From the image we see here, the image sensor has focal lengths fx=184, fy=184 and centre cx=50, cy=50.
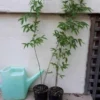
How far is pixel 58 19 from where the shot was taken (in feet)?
5.49

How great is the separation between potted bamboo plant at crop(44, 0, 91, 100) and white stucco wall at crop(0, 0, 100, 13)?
5 centimetres

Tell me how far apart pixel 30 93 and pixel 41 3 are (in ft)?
3.07

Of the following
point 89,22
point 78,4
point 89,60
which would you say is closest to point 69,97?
point 89,60

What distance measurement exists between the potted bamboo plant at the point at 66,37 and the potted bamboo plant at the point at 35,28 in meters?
0.09

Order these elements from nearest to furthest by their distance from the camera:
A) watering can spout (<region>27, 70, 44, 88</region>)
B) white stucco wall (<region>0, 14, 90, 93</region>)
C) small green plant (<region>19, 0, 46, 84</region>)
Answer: small green plant (<region>19, 0, 46, 84</region>), white stucco wall (<region>0, 14, 90, 93</region>), watering can spout (<region>27, 70, 44, 88</region>)

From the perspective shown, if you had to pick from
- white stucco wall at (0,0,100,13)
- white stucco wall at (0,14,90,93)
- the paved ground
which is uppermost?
white stucco wall at (0,0,100,13)

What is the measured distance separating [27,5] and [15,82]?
0.71 metres

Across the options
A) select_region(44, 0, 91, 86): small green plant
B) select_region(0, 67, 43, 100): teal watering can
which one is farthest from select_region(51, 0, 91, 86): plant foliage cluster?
select_region(0, 67, 43, 100): teal watering can

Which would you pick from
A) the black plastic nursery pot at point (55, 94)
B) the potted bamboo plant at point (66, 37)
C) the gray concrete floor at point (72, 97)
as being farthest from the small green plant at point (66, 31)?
the gray concrete floor at point (72, 97)

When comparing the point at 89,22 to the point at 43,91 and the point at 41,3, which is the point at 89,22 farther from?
the point at 43,91

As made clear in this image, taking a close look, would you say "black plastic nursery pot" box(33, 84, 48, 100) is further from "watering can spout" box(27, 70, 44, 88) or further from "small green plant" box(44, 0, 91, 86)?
"small green plant" box(44, 0, 91, 86)

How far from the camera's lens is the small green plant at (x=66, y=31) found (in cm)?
154

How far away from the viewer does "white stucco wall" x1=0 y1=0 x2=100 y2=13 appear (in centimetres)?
159

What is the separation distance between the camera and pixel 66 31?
1.71 m
